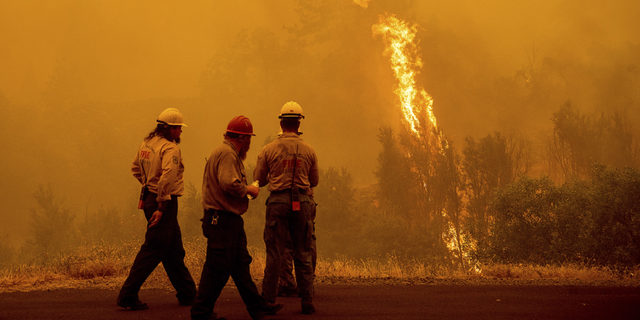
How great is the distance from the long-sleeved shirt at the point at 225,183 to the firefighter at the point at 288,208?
720mm

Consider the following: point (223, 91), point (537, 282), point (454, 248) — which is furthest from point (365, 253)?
point (223, 91)

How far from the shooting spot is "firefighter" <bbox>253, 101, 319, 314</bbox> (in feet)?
23.2

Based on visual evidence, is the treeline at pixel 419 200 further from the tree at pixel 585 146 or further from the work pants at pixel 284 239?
the work pants at pixel 284 239

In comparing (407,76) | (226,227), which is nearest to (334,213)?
(407,76)

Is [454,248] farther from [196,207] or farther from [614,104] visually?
[614,104]

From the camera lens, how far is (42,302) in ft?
26.3

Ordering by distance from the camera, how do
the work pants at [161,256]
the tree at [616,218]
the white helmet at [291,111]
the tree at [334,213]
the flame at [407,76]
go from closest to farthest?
the work pants at [161,256] < the white helmet at [291,111] < the tree at [616,218] < the tree at [334,213] < the flame at [407,76]

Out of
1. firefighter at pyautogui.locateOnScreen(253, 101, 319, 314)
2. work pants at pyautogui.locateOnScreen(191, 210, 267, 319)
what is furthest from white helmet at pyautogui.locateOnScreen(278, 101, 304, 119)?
work pants at pyautogui.locateOnScreen(191, 210, 267, 319)

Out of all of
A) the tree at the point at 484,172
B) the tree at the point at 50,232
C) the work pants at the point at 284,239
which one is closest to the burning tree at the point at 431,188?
the tree at the point at 484,172

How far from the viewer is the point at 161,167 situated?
7340 millimetres

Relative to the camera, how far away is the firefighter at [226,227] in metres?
6.29

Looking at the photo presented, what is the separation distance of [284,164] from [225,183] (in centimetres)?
120

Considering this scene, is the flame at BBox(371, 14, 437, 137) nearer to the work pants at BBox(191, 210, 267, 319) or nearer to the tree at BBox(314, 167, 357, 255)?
the tree at BBox(314, 167, 357, 255)

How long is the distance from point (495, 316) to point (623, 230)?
27.3m
